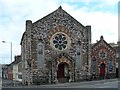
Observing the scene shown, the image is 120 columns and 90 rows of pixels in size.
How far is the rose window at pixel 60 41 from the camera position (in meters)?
51.2

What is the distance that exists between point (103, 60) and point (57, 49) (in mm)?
10848

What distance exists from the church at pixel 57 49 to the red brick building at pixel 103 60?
4.06 meters

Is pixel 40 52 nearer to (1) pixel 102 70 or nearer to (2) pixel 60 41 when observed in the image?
(2) pixel 60 41

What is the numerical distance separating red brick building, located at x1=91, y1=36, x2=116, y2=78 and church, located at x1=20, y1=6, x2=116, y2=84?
4.06m

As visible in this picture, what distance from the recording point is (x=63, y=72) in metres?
51.7

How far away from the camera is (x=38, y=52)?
50.1 meters

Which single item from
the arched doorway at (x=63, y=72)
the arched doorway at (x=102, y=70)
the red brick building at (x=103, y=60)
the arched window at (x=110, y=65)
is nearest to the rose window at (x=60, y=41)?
the arched doorway at (x=63, y=72)

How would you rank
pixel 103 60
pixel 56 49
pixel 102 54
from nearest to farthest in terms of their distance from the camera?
pixel 56 49 < pixel 103 60 < pixel 102 54

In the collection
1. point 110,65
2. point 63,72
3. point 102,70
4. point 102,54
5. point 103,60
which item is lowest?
point 63,72

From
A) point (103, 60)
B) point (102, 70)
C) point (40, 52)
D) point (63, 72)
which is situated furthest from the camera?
point (103, 60)

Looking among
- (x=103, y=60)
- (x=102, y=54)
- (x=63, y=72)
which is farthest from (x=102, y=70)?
(x=63, y=72)

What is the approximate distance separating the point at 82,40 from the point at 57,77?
732 cm

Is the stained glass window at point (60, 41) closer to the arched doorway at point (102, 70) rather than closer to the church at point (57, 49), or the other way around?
the church at point (57, 49)

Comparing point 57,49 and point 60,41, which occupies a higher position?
point 60,41
